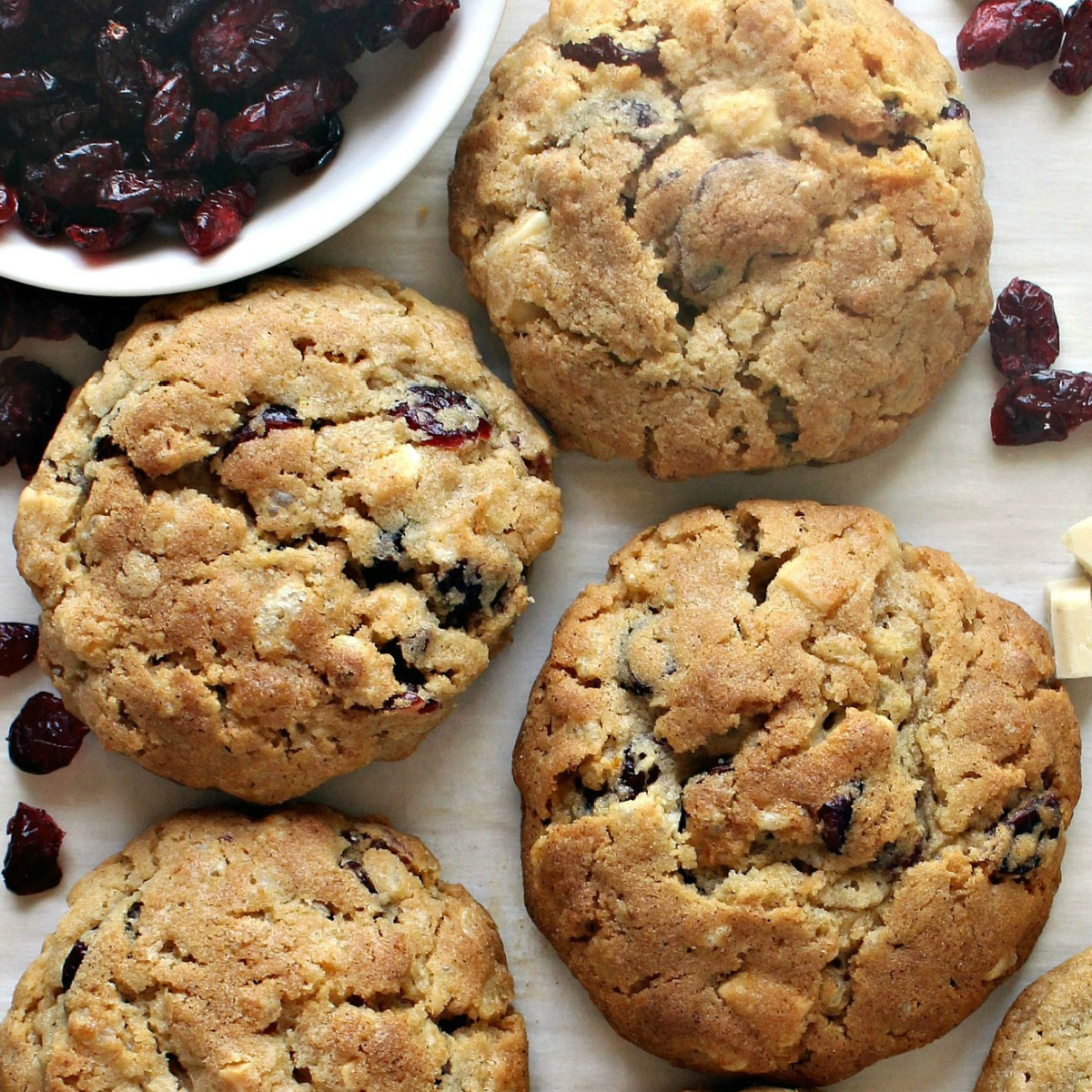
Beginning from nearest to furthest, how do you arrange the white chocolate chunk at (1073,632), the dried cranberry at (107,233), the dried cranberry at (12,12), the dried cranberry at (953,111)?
the dried cranberry at (12,12) < the dried cranberry at (107,233) < the dried cranberry at (953,111) < the white chocolate chunk at (1073,632)

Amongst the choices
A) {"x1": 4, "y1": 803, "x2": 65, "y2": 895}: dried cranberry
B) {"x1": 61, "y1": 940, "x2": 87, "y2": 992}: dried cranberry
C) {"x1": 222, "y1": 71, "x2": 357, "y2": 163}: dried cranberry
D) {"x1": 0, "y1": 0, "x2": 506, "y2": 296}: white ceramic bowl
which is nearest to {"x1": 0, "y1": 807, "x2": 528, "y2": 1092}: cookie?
{"x1": 61, "y1": 940, "x2": 87, "y2": 992}: dried cranberry

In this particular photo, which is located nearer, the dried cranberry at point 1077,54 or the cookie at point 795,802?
the cookie at point 795,802

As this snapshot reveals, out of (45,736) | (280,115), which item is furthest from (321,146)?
(45,736)

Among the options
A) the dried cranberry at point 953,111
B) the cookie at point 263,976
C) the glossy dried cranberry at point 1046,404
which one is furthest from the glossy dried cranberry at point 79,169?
the glossy dried cranberry at point 1046,404

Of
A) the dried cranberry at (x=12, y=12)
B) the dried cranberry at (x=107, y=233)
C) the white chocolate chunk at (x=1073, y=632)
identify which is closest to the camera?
the dried cranberry at (x=12, y=12)

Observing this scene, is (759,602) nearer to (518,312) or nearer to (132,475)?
(518,312)

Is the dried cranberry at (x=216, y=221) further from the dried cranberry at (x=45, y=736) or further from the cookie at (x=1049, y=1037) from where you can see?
the cookie at (x=1049, y=1037)

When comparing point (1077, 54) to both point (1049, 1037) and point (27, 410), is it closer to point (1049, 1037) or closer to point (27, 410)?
point (1049, 1037)
